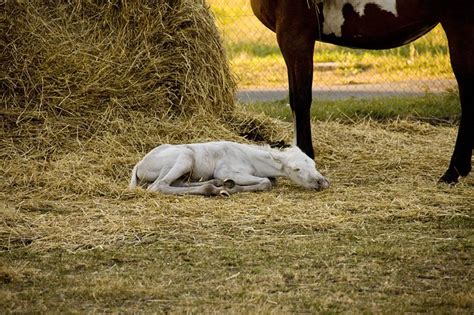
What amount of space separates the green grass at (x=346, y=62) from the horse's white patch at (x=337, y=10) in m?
4.71

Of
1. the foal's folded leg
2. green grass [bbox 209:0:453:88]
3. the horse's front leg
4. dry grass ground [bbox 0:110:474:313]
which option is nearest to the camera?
dry grass ground [bbox 0:110:474:313]

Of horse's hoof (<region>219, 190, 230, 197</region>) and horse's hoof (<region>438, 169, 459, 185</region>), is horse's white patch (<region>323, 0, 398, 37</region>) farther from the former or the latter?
horse's hoof (<region>219, 190, 230, 197</region>)

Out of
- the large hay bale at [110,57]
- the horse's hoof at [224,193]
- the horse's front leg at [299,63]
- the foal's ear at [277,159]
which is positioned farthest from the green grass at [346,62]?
the horse's hoof at [224,193]

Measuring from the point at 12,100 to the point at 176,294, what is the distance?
13.9 feet

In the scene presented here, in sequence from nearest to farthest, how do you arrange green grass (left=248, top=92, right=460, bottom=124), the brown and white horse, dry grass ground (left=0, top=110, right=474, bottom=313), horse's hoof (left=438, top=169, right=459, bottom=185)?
dry grass ground (left=0, top=110, right=474, bottom=313) → the brown and white horse → horse's hoof (left=438, top=169, right=459, bottom=185) → green grass (left=248, top=92, right=460, bottom=124)

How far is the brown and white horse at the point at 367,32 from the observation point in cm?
711

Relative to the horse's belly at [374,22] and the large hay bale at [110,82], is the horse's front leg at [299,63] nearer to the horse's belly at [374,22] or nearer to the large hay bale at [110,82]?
the horse's belly at [374,22]

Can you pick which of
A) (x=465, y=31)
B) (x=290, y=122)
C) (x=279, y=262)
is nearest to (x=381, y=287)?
(x=279, y=262)

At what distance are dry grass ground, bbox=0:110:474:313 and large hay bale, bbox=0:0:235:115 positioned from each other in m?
0.39

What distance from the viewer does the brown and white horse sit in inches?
280

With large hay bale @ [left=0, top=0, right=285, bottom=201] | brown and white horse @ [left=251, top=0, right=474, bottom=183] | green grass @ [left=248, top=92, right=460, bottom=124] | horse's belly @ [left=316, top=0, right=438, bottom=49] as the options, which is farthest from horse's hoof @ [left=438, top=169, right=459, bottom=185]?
green grass @ [left=248, top=92, right=460, bottom=124]

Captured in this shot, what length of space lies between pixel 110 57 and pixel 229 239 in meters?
3.38

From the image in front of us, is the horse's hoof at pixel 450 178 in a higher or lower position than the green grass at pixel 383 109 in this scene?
higher

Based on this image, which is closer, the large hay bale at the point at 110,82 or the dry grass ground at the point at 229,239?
the dry grass ground at the point at 229,239
